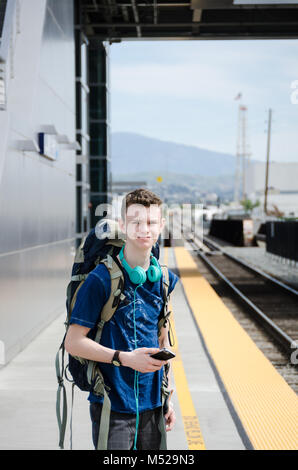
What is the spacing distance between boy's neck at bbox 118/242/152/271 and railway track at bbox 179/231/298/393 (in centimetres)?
544

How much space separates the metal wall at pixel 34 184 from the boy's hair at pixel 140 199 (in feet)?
16.4

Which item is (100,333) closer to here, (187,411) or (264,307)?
(187,411)

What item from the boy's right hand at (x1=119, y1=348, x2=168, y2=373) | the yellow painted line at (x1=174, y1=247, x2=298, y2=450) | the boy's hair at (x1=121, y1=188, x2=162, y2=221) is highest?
the boy's hair at (x1=121, y1=188, x2=162, y2=221)

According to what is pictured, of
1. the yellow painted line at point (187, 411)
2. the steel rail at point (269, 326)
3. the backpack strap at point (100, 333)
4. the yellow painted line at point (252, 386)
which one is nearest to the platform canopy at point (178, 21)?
the steel rail at point (269, 326)

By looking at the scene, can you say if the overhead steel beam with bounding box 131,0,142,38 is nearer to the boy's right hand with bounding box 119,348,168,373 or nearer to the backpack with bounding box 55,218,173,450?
the backpack with bounding box 55,218,173,450

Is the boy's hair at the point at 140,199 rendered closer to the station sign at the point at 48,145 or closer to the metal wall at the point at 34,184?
the metal wall at the point at 34,184

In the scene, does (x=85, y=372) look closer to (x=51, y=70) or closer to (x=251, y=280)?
(x=51, y=70)

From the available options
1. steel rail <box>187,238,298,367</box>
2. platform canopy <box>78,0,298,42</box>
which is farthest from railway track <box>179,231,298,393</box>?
platform canopy <box>78,0,298,42</box>

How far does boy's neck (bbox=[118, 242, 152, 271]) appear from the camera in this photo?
2869mm

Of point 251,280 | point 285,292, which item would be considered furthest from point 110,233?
point 251,280

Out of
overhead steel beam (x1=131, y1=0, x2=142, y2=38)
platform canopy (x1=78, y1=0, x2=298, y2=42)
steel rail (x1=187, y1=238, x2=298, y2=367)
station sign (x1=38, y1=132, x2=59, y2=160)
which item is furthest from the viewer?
platform canopy (x1=78, y1=0, x2=298, y2=42)

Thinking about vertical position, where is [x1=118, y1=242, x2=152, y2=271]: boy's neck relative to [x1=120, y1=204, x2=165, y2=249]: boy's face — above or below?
below

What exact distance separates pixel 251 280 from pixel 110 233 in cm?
1771

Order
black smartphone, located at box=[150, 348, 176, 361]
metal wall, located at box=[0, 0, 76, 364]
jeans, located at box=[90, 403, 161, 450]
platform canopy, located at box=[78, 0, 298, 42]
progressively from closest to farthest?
A: black smartphone, located at box=[150, 348, 176, 361] < jeans, located at box=[90, 403, 161, 450] < metal wall, located at box=[0, 0, 76, 364] < platform canopy, located at box=[78, 0, 298, 42]
